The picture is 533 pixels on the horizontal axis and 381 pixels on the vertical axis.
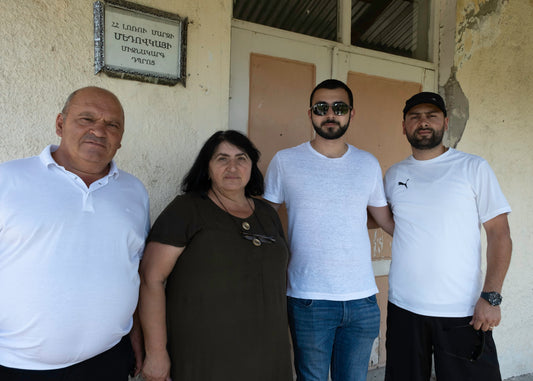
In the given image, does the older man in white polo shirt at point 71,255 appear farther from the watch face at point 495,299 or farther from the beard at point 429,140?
the watch face at point 495,299

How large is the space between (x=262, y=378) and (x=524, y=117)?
330 centimetres

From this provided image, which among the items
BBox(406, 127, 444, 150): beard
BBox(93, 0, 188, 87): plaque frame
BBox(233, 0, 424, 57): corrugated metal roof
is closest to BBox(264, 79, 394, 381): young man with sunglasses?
BBox(406, 127, 444, 150): beard

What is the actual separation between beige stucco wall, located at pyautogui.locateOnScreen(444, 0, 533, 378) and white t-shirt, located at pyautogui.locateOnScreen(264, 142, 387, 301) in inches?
69.5

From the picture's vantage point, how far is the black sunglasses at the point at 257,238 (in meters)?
Result: 1.58

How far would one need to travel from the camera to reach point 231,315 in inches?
58.1

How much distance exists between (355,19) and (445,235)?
1.98m

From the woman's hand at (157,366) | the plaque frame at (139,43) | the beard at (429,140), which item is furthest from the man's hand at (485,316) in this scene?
the plaque frame at (139,43)

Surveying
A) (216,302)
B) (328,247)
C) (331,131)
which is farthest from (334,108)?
(216,302)

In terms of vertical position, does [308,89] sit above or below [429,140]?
above

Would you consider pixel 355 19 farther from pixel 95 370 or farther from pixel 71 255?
pixel 95 370

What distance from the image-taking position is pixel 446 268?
194cm

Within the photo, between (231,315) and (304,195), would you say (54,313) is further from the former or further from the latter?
(304,195)

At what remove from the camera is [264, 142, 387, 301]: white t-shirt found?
6.00ft

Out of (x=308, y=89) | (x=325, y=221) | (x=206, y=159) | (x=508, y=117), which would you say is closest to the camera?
(x=206, y=159)
